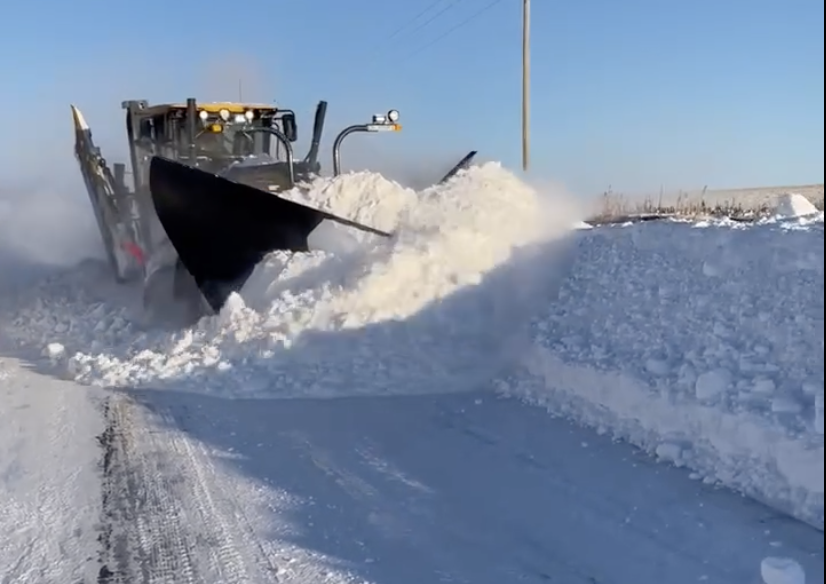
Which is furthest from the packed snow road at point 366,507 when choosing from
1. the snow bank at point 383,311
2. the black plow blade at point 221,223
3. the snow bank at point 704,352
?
the black plow blade at point 221,223

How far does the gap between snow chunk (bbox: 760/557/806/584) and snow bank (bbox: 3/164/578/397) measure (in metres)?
3.83

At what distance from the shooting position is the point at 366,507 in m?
4.50

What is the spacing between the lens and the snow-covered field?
4207 millimetres

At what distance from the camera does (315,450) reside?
18.1ft

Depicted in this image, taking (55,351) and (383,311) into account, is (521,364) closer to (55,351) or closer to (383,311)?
(383,311)

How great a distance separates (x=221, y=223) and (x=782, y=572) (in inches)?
273

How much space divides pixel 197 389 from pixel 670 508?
4224mm

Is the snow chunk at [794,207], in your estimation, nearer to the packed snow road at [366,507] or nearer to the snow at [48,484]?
the packed snow road at [366,507]

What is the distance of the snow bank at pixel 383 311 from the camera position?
24.6 feet

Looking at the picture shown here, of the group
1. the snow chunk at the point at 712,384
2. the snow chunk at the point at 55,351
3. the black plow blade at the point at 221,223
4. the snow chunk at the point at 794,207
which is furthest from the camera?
the black plow blade at the point at 221,223

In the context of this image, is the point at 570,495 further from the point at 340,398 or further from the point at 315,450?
the point at 340,398

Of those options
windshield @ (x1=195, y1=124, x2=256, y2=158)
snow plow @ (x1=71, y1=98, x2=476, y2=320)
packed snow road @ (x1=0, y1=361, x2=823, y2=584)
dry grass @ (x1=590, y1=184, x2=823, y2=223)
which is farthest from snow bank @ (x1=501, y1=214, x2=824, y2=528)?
windshield @ (x1=195, y1=124, x2=256, y2=158)

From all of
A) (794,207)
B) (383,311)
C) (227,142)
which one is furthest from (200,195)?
(794,207)

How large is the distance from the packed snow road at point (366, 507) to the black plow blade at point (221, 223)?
3.12 meters
